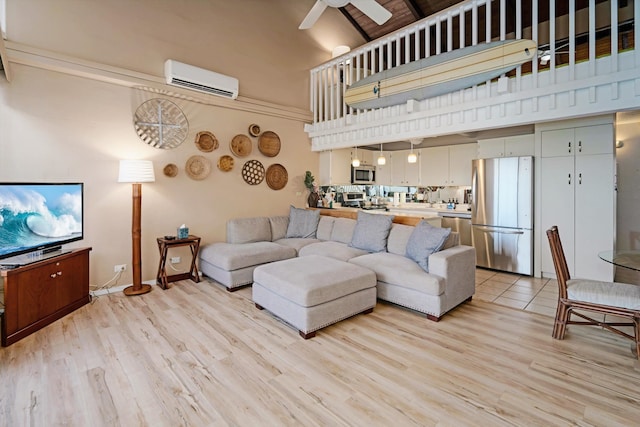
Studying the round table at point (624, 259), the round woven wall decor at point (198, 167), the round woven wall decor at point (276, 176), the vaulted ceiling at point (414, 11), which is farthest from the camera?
the round woven wall decor at point (276, 176)

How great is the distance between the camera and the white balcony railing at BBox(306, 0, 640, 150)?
296 cm

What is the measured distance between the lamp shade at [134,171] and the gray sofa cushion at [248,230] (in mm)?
1405

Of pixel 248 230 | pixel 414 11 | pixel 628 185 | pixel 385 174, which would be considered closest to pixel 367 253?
pixel 248 230

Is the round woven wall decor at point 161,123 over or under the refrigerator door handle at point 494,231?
over

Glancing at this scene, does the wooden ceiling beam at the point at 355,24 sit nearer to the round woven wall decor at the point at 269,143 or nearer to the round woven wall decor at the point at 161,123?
the round woven wall decor at the point at 269,143

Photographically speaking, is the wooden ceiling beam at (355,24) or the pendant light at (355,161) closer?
the pendant light at (355,161)

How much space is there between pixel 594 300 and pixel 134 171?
4.73 meters

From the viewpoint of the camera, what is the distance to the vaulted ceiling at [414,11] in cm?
520

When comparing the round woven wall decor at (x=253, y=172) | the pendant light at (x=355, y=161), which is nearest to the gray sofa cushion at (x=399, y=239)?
the pendant light at (x=355, y=161)

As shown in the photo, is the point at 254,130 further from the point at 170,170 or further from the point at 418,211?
the point at 418,211

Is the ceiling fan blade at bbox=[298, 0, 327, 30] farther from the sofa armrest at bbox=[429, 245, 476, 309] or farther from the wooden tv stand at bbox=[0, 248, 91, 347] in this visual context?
the wooden tv stand at bbox=[0, 248, 91, 347]

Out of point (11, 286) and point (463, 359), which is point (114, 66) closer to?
point (11, 286)

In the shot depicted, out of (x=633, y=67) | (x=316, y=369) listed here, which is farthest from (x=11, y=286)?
(x=633, y=67)

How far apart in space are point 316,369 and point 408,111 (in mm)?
3443
